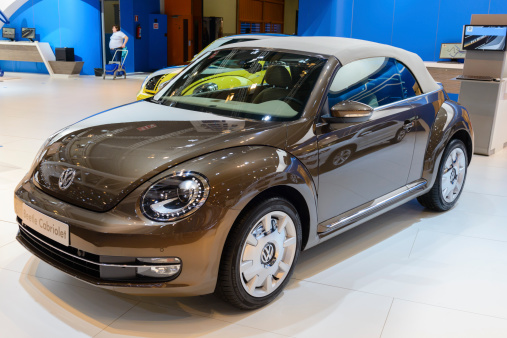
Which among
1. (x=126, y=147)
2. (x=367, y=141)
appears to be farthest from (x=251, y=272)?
(x=367, y=141)

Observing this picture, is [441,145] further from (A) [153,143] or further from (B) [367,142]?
(A) [153,143]

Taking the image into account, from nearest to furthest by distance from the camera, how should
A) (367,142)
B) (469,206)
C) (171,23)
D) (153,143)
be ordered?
(153,143), (367,142), (469,206), (171,23)

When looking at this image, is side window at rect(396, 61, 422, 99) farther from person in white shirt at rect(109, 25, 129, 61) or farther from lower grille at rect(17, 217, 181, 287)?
person in white shirt at rect(109, 25, 129, 61)

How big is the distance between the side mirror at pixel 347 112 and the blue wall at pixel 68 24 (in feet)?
49.3

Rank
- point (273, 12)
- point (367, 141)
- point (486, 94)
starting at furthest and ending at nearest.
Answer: point (273, 12) → point (486, 94) → point (367, 141)

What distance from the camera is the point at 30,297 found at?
9.03ft

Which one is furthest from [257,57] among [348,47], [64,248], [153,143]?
[64,248]

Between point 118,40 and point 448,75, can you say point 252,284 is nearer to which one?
point 448,75

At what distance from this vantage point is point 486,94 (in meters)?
6.25

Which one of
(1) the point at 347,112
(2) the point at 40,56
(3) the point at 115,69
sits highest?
(1) the point at 347,112

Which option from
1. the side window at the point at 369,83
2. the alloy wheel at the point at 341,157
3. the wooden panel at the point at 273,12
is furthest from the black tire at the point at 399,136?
the wooden panel at the point at 273,12

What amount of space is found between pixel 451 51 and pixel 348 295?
28.2ft

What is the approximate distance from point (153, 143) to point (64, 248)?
0.63m

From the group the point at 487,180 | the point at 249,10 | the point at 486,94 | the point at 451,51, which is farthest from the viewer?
the point at 249,10
